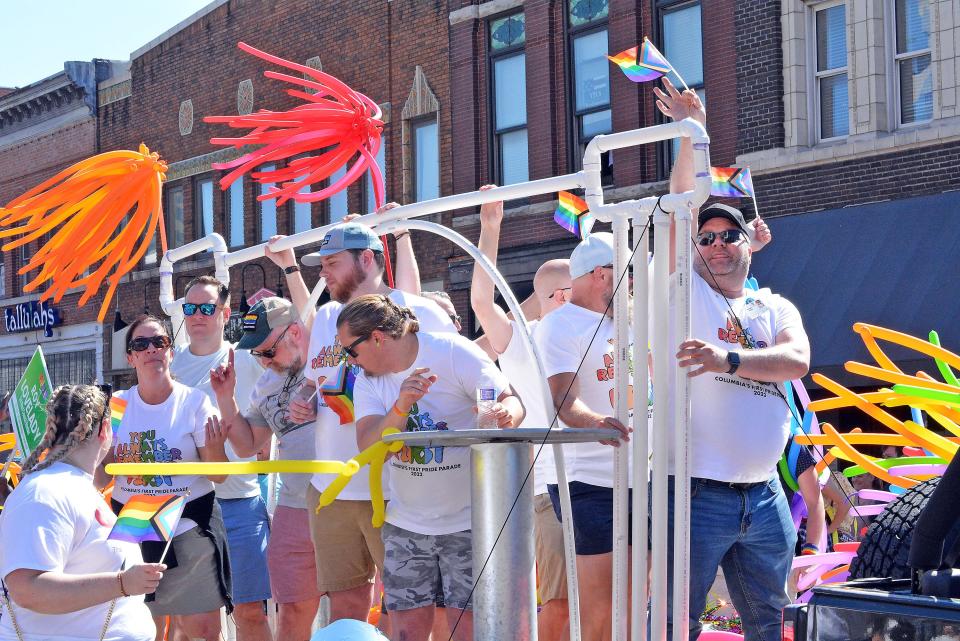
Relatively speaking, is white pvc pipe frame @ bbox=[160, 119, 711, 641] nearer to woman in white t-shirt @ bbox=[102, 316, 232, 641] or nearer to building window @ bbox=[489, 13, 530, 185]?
woman in white t-shirt @ bbox=[102, 316, 232, 641]

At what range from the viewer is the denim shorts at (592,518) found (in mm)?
4496

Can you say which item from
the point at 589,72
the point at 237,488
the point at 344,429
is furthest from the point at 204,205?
the point at 344,429

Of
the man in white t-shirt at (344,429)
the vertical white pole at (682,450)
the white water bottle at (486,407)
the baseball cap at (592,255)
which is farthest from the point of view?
the man in white t-shirt at (344,429)

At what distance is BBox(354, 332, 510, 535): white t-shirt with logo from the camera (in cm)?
429

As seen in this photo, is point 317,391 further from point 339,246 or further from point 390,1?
point 390,1

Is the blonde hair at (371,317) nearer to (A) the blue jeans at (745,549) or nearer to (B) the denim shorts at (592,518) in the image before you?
(B) the denim shorts at (592,518)

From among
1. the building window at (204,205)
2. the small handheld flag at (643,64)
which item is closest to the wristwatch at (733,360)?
the small handheld flag at (643,64)

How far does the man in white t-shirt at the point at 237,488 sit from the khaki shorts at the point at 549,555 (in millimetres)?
1451

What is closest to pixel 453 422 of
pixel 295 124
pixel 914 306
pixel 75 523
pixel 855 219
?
pixel 75 523

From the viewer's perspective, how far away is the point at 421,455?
4285mm

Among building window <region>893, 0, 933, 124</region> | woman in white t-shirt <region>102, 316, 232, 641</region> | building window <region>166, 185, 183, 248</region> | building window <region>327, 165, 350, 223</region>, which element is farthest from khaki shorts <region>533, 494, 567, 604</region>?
building window <region>166, 185, 183, 248</region>

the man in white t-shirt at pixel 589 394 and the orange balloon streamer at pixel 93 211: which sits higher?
the orange balloon streamer at pixel 93 211

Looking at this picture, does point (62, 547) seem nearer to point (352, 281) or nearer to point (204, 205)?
point (352, 281)

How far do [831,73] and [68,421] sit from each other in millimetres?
10848
